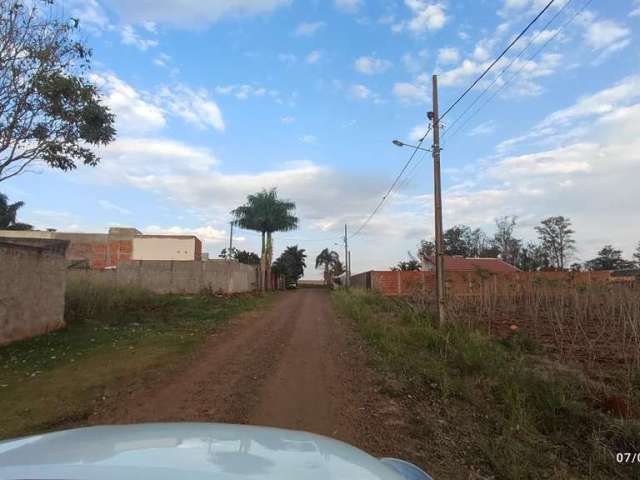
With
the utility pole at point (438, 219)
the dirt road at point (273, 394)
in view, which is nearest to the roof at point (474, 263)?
the utility pole at point (438, 219)

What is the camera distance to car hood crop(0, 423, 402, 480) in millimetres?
1804

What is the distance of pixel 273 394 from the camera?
278 inches

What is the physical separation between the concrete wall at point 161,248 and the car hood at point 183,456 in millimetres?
50387

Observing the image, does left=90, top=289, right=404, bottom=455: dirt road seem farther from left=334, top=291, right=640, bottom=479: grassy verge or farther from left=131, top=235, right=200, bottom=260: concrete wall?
left=131, top=235, right=200, bottom=260: concrete wall

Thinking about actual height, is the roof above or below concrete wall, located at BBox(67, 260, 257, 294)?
above

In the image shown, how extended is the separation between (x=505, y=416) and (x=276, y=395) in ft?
9.93

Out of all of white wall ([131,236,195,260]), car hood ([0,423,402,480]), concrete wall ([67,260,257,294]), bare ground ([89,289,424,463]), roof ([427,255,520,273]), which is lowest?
bare ground ([89,289,424,463])

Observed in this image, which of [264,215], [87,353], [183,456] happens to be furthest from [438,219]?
[264,215]

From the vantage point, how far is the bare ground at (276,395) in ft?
18.7

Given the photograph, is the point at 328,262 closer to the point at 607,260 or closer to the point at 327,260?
the point at 327,260

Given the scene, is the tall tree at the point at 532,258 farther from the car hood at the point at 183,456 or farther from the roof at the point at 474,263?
the car hood at the point at 183,456

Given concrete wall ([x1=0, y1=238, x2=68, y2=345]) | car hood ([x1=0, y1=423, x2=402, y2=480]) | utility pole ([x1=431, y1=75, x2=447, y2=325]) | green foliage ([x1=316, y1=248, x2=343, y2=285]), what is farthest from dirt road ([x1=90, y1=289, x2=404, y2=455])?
green foliage ([x1=316, y1=248, x2=343, y2=285])

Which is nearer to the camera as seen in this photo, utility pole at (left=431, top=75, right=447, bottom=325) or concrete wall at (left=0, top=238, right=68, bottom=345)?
concrete wall at (left=0, top=238, right=68, bottom=345)

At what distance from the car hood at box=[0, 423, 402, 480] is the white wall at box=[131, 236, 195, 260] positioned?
50.4 metres
